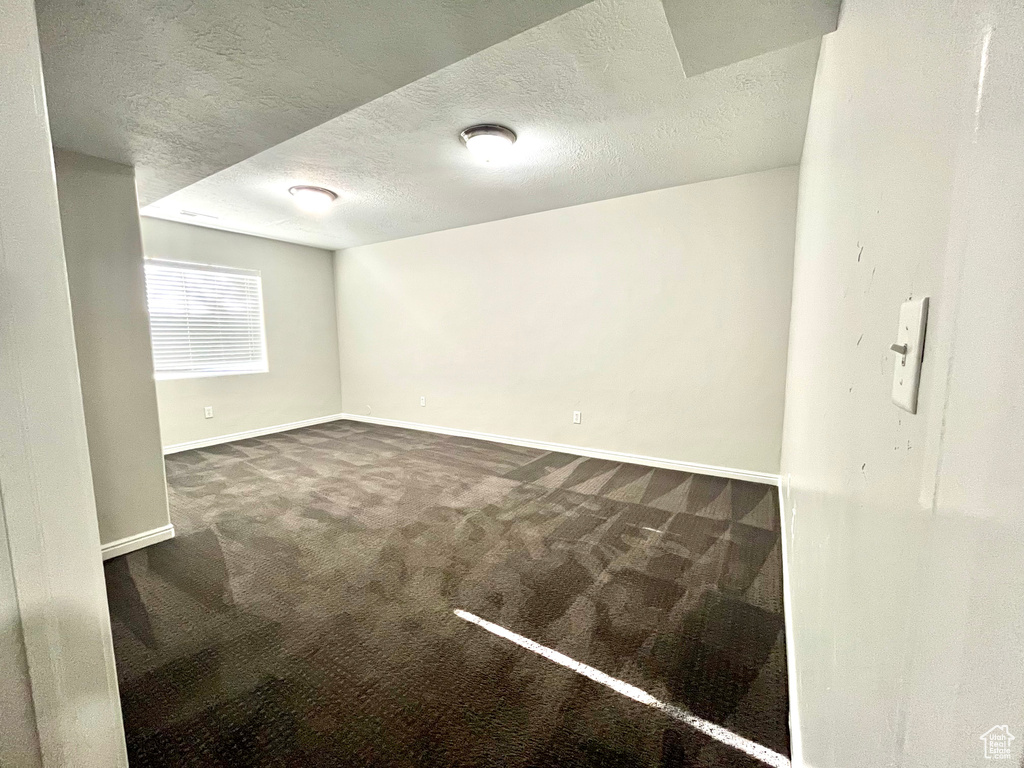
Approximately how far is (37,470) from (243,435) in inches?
187

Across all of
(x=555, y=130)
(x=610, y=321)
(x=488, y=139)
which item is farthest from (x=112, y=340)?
Result: (x=610, y=321)

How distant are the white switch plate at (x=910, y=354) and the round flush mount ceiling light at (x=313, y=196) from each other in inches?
137

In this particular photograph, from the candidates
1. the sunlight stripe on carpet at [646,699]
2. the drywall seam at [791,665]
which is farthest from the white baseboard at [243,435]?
the drywall seam at [791,665]

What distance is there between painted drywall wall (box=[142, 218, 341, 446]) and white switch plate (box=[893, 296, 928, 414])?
531 centimetres

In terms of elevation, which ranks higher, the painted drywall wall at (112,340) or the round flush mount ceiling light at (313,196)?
the round flush mount ceiling light at (313,196)

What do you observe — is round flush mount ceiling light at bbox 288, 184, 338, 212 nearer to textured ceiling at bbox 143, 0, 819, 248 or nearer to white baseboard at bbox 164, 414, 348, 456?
textured ceiling at bbox 143, 0, 819, 248

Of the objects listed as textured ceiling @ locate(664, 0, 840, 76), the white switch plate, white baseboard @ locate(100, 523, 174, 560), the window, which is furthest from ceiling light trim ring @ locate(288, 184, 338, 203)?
the white switch plate

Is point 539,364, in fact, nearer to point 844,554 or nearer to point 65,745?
point 844,554

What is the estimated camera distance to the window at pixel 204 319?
4027 millimetres

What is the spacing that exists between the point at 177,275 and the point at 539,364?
381 centimetres

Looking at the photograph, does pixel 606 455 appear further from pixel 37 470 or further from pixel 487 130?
pixel 37 470

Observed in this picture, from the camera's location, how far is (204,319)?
14.3 ft

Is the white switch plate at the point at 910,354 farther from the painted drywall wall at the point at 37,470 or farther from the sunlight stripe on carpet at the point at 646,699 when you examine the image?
the sunlight stripe on carpet at the point at 646,699

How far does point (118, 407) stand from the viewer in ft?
7.48
